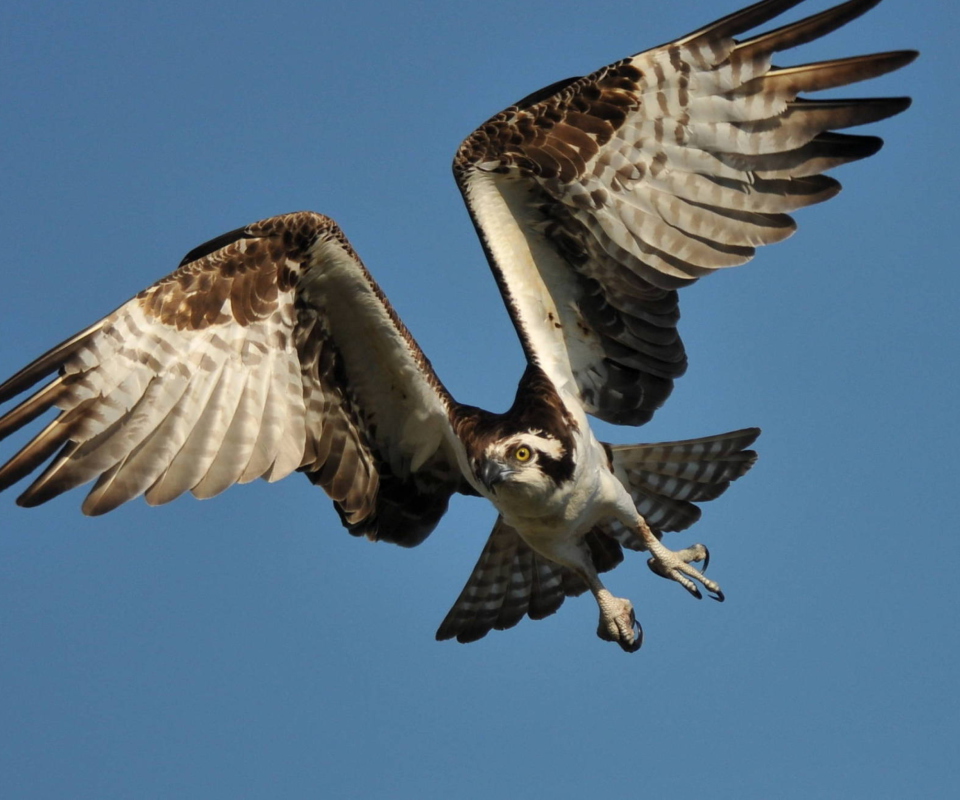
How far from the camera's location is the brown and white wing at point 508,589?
398 inches

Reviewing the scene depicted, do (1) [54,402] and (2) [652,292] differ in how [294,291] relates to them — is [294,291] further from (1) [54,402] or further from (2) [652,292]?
(2) [652,292]

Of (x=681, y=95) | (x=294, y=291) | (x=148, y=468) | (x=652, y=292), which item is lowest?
(x=148, y=468)

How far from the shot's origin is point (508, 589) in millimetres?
10133

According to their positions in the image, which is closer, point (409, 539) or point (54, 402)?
point (54, 402)

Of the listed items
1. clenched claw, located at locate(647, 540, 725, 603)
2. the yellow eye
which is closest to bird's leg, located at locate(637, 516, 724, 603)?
clenched claw, located at locate(647, 540, 725, 603)

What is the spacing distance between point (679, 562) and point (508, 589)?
1381 mm

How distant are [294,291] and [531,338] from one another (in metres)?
1.45

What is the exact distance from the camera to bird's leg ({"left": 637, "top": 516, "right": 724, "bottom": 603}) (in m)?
9.09

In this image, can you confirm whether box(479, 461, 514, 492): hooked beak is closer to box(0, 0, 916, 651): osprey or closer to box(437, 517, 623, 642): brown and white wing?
box(0, 0, 916, 651): osprey

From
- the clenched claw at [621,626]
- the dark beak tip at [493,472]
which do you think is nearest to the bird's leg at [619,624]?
the clenched claw at [621,626]

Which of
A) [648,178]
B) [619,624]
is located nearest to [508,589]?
[619,624]

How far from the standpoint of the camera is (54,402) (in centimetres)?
859

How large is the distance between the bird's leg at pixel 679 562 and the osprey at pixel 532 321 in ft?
0.06

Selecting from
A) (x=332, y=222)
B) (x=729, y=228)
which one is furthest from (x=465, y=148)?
(x=729, y=228)
